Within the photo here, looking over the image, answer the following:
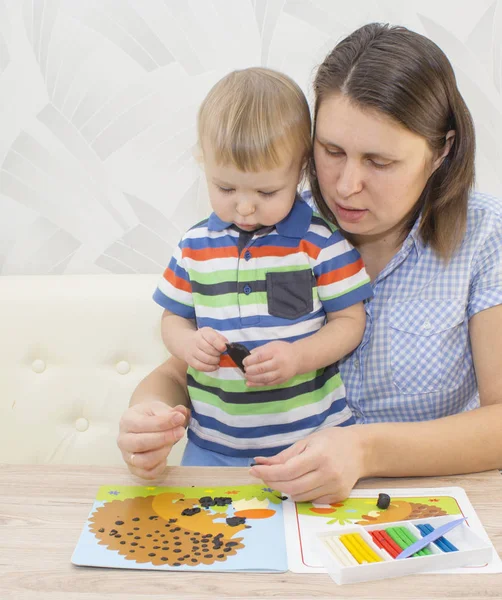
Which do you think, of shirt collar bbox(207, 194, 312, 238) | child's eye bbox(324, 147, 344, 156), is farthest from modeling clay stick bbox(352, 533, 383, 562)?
child's eye bbox(324, 147, 344, 156)

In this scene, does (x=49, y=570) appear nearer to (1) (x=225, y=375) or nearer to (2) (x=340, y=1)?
(1) (x=225, y=375)

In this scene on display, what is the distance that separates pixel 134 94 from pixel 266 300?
31.0 inches

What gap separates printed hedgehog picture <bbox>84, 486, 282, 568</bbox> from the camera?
0.95 meters

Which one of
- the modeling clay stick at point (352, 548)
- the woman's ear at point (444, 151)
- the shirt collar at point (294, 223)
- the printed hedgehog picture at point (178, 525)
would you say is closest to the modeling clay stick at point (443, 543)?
the modeling clay stick at point (352, 548)

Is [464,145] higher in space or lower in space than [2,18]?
lower

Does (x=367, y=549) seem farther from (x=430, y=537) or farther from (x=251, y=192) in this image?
(x=251, y=192)

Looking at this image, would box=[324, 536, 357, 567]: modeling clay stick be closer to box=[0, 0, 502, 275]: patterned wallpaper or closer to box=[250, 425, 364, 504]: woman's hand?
box=[250, 425, 364, 504]: woman's hand

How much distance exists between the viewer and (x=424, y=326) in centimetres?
136

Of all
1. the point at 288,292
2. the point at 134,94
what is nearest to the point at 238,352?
the point at 288,292

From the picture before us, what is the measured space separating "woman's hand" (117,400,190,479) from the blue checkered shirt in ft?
1.44

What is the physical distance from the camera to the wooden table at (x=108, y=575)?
88 centimetres

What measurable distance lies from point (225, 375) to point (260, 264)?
0.68ft

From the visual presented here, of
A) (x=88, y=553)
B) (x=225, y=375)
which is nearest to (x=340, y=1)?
(x=225, y=375)

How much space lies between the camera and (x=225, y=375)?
1316mm
